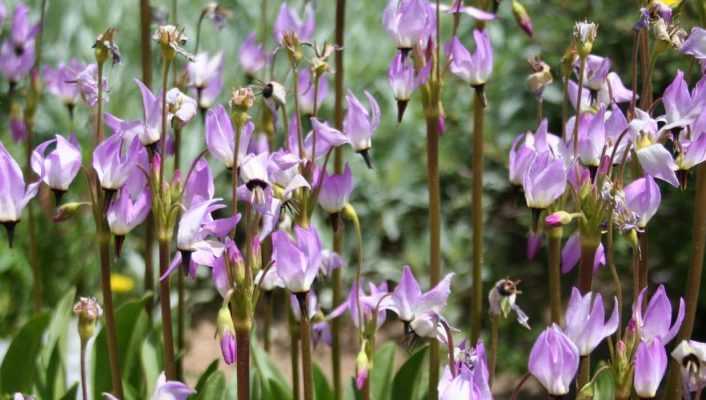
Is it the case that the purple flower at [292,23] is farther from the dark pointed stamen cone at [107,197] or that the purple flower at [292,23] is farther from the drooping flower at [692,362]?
the drooping flower at [692,362]

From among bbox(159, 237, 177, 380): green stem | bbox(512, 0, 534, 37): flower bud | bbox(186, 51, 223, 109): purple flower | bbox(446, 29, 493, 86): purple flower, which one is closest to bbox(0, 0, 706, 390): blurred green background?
bbox(186, 51, 223, 109): purple flower

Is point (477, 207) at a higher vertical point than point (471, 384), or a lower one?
higher

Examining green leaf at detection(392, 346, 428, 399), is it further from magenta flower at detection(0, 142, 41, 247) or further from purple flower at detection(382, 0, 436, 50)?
magenta flower at detection(0, 142, 41, 247)

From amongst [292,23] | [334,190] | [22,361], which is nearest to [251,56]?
[292,23]

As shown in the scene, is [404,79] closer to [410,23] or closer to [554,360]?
[410,23]

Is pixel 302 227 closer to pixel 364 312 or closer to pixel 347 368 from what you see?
pixel 364 312

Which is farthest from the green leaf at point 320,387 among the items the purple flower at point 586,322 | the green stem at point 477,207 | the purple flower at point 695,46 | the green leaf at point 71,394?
the purple flower at point 695,46
